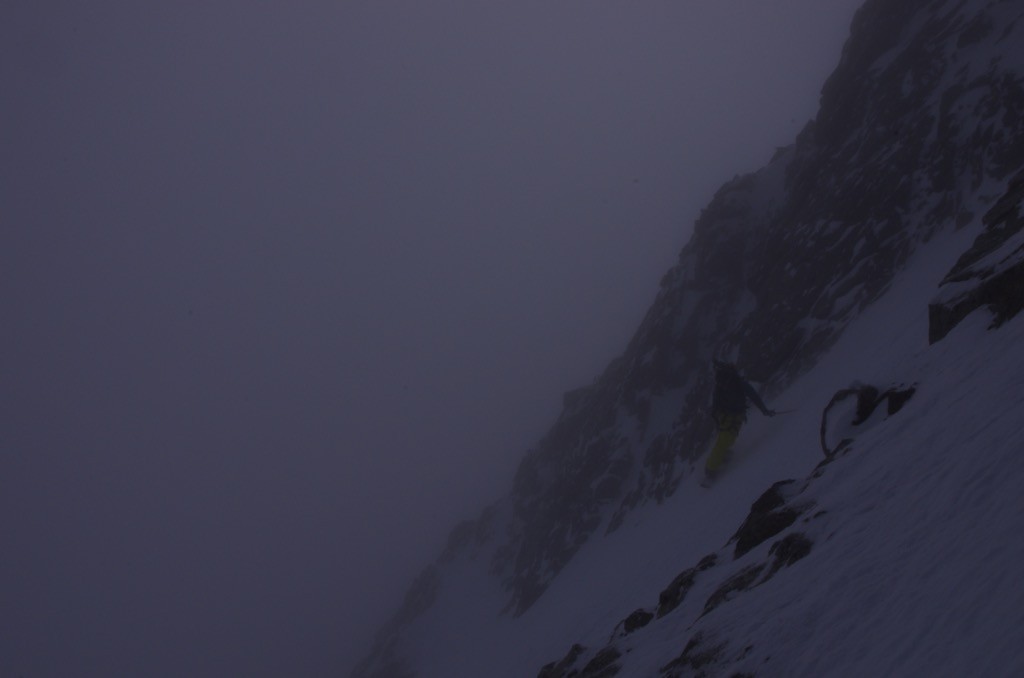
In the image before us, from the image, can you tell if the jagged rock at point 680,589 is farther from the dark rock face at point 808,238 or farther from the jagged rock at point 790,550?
the dark rock face at point 808,238

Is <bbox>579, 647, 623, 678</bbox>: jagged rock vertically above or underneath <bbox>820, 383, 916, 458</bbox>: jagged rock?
above

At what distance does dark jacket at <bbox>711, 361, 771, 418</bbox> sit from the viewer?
2202 cm

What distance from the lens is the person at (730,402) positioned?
22047mm

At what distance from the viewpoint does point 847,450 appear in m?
12.2

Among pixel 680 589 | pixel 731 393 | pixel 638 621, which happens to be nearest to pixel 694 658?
pixel 680 589

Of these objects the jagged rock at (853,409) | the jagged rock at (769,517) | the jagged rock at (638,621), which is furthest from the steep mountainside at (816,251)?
the jagged rock at (853,409)

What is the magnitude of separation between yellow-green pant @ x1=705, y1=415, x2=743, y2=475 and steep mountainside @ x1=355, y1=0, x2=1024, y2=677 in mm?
3018

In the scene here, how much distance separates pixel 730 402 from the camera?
73.6ft

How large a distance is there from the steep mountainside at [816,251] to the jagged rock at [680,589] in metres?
0.10

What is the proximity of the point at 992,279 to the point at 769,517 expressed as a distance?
5071 millimetres

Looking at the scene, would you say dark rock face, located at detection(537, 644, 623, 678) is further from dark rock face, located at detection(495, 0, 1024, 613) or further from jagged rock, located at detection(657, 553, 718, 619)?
dark rock face, located at detection(495, 0, 1024, 613)

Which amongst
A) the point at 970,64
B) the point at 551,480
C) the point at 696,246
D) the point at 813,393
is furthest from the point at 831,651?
the point at 551,480

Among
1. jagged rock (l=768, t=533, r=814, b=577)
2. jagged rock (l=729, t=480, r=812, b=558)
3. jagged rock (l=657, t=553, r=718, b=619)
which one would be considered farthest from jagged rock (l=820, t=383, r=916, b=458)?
jagged rock (l=768, t=533, r=814, b=577)

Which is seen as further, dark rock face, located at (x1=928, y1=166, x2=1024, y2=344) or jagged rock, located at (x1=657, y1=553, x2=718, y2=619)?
jagged rock, located at (x1=657, y1=553, x2=718, y2=619)
